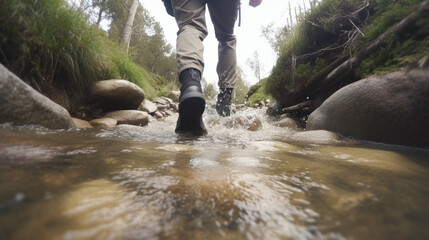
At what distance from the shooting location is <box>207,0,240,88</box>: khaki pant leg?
8.11 ft

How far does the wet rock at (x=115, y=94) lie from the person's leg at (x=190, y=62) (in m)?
1.60

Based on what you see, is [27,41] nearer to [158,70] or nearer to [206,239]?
[206,239]

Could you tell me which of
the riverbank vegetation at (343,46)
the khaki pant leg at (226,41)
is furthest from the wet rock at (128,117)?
the riverbank vegetation at (343,46)

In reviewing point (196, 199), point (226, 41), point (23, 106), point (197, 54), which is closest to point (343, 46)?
point (226, 41)

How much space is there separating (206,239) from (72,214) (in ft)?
0.73

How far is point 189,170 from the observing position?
0.67m

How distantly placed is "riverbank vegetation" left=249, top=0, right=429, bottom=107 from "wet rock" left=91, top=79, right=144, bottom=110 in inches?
104

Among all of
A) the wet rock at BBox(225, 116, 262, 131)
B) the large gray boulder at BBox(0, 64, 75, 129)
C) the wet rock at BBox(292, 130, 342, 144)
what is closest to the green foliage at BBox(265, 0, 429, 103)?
the wet rock at BBox(292, 130, 342, 144)

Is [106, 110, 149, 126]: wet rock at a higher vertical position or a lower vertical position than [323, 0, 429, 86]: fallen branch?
lower

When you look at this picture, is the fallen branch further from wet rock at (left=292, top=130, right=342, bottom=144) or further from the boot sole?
the boot sole

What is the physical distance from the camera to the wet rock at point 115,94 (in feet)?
9.36

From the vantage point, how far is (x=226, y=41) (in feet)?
8.70

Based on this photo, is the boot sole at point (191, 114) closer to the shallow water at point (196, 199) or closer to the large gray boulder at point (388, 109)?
the shallow water at point (196, 199)

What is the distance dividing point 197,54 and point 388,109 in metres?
1.50
